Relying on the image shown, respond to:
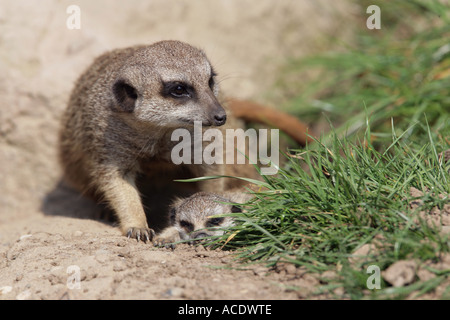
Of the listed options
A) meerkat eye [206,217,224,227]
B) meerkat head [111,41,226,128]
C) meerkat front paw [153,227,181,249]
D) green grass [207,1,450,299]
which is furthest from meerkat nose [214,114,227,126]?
meerkat front paw [153,227,181,249]

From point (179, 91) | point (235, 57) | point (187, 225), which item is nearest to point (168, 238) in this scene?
point (187, 225)

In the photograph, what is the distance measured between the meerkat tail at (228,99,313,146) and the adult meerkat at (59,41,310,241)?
0.58 metres

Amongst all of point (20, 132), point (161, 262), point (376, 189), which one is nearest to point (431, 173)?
point (376, 189)

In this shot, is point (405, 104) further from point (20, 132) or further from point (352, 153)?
point (20, 132)

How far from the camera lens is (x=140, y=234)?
340cm

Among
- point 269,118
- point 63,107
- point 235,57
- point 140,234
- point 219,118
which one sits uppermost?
A: point 235,57

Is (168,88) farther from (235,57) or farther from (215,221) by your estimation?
(235,57)

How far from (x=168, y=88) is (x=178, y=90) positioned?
0.07 m

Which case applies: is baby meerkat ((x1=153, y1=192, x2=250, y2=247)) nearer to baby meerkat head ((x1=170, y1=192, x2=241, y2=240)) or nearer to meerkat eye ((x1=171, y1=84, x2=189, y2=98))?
baby meerkat head ((x1=170, y1=192, x2=241, y2=240))

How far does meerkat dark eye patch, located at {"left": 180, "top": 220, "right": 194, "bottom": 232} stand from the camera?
11.0 ft

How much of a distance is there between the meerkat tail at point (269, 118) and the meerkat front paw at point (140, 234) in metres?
1.74

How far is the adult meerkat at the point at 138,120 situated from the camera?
11.0ft

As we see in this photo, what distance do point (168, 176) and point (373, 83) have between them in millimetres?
2589

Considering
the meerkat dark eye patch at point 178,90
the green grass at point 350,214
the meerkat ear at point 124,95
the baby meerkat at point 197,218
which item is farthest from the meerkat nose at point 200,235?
the meerkat ear at point 124,95
